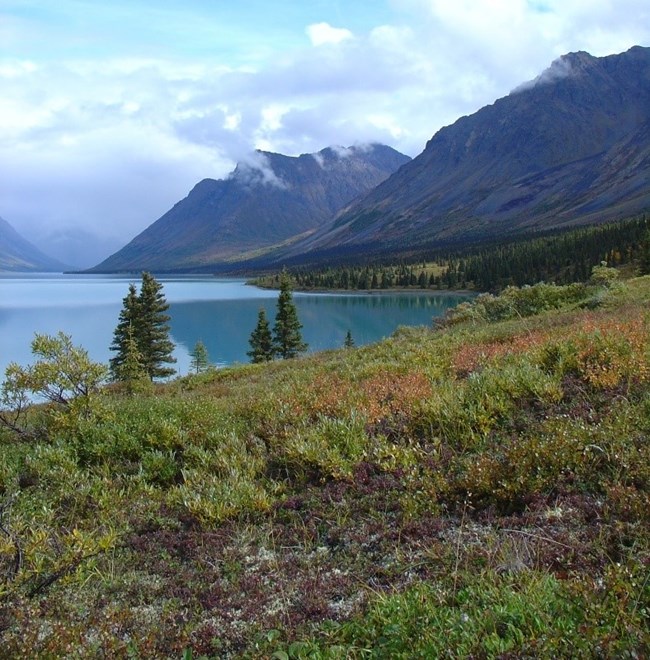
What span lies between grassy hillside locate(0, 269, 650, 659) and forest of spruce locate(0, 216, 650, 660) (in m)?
0.03

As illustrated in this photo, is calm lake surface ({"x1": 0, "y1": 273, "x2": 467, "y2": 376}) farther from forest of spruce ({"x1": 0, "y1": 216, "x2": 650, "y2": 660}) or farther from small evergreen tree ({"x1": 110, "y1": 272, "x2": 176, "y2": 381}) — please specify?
forest of spruce ({"x1": 0, "y1": 216, "x2": 650, "y2": 660})

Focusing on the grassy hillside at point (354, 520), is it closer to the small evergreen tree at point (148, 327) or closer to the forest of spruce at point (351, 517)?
the forest of spruce at point (351, 517)

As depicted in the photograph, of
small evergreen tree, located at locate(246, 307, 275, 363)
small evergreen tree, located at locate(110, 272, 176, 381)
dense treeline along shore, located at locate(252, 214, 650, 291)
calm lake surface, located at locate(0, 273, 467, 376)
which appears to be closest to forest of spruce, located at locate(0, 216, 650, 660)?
small evergreen tree, located at locate(110, 272, 176, 381)

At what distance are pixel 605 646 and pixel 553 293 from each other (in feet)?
113

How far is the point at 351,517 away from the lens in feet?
21.9

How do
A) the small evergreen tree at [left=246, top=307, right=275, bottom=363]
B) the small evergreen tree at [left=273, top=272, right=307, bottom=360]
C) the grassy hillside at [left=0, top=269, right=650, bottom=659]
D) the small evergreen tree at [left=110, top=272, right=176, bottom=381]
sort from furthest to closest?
the small evergreen tree at [left=273, top=272, right=307, bottom=360]
the small evergreen tree at [left=246, top=307, right=275, bottom=363]
the small evergreen tree at [left=110, top=272, right=176, bottom=381]
the grassy hillside at [left=0, top=269, right=650, bottom=659]

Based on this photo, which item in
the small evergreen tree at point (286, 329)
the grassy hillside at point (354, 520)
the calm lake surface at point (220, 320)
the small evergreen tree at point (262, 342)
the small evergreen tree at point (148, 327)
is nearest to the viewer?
the grassy hillside at point (354, 520)

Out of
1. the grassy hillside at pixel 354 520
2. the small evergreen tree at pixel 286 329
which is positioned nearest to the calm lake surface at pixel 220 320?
the small evergreen tree at pixel 286 329

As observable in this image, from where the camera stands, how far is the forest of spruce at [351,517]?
4398 millimetres

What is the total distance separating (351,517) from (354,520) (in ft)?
0.30

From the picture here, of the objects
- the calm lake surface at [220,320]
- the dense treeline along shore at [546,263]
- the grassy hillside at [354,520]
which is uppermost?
the dense treeline along shore at [546,263]

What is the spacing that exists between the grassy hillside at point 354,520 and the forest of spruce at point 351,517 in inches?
1.1

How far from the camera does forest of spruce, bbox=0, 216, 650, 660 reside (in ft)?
14.4

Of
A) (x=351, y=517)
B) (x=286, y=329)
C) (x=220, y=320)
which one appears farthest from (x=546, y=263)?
(x=351, y=517)
